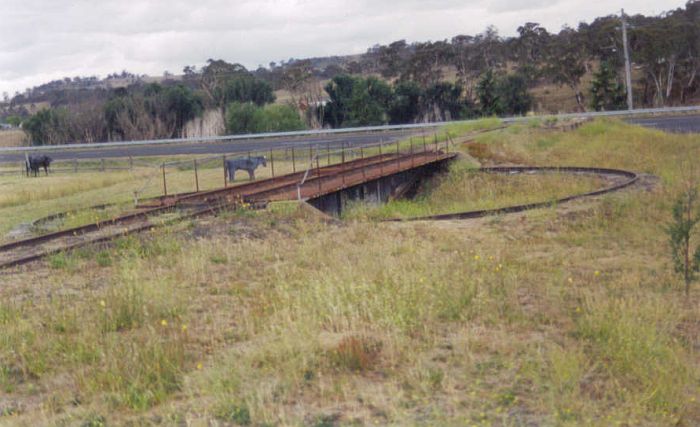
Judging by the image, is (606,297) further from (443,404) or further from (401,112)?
(401,112)

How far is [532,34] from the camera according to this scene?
77125 mm

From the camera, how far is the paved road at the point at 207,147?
4731 cm

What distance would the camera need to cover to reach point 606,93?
2344 inches

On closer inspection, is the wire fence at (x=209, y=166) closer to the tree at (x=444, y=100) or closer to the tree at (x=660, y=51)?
the tree at (x=444, y=100)

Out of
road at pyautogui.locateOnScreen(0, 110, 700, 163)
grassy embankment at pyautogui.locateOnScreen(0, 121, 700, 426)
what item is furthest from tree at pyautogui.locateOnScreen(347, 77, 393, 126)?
grassy embankment at pyautogui.locateOnScreen(0, 121, 700, 426)

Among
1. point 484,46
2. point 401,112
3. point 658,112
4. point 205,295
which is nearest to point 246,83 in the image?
point 401,112

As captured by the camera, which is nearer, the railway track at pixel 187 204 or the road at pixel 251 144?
the railway track at pixel 187 204

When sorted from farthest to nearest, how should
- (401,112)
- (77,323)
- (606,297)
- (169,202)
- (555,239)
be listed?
(401,112), (169,202), (555,239), (606,297), (77,323)

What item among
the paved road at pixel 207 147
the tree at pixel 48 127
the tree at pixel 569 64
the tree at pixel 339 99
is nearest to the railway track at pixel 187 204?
the paved road at pixel 207 147

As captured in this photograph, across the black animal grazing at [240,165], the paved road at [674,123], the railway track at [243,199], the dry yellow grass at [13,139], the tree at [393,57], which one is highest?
the tree at [393,57]

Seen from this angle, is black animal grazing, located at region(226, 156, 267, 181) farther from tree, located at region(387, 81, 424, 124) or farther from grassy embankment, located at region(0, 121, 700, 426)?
tree, located at region(387, 81, 424, 124)

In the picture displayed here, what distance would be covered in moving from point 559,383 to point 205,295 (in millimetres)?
5345

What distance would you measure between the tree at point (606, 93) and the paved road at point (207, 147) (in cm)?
1606

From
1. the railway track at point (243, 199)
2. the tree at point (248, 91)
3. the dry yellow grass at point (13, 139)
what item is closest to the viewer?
the railway track at point (243, 199)
